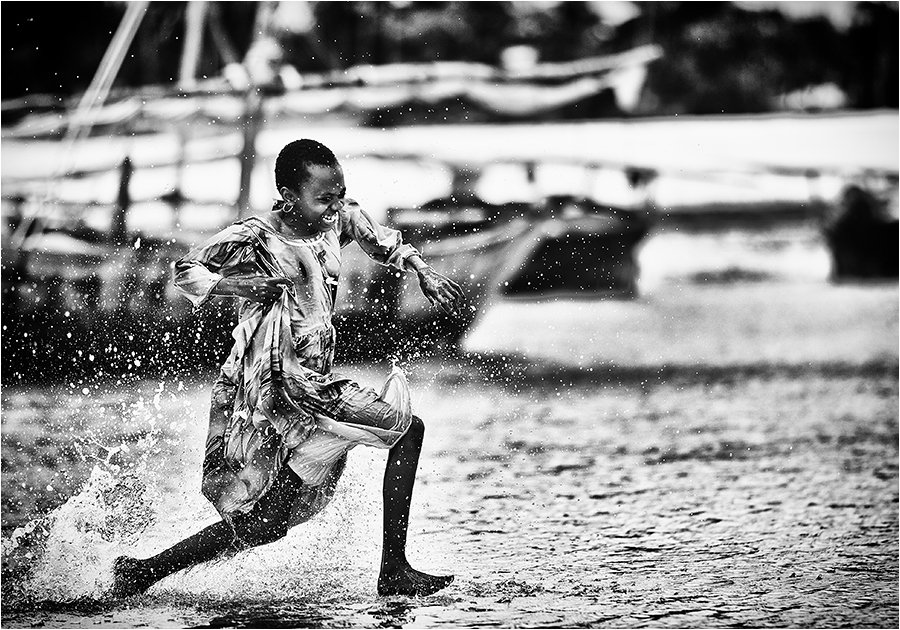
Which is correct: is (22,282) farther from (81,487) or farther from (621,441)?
(621,441)

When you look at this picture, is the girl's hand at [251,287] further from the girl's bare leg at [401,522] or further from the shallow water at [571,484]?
the girl's bare leg at [401,522]

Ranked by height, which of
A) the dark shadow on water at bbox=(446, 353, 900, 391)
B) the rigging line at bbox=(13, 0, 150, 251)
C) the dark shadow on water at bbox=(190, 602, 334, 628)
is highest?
the rigging line at bbox=(13, 0, 150, 251)

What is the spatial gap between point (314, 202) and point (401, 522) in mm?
1114

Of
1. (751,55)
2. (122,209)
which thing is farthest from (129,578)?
(751,55)

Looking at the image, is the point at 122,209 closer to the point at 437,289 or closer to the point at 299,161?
the point at 299,161

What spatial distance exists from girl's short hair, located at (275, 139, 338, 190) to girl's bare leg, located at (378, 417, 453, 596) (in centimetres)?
90

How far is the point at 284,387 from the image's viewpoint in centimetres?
339

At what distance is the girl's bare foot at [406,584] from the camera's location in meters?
3.54

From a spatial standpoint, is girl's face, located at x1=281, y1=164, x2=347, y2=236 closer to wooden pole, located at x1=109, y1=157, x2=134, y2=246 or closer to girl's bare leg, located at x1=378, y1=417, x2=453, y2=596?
girl's bare leg, located at x1=378, y1=417, x2=453, y2=596

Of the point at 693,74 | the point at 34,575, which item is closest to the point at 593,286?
the point at 693,74

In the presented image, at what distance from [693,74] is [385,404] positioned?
2305mm

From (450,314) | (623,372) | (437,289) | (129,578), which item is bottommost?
(129,578)

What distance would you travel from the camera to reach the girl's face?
3461 mm

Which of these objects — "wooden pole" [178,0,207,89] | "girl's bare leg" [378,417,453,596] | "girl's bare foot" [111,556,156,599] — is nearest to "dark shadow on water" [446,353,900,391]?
"girl's bare leg" [378,417,453,596]
